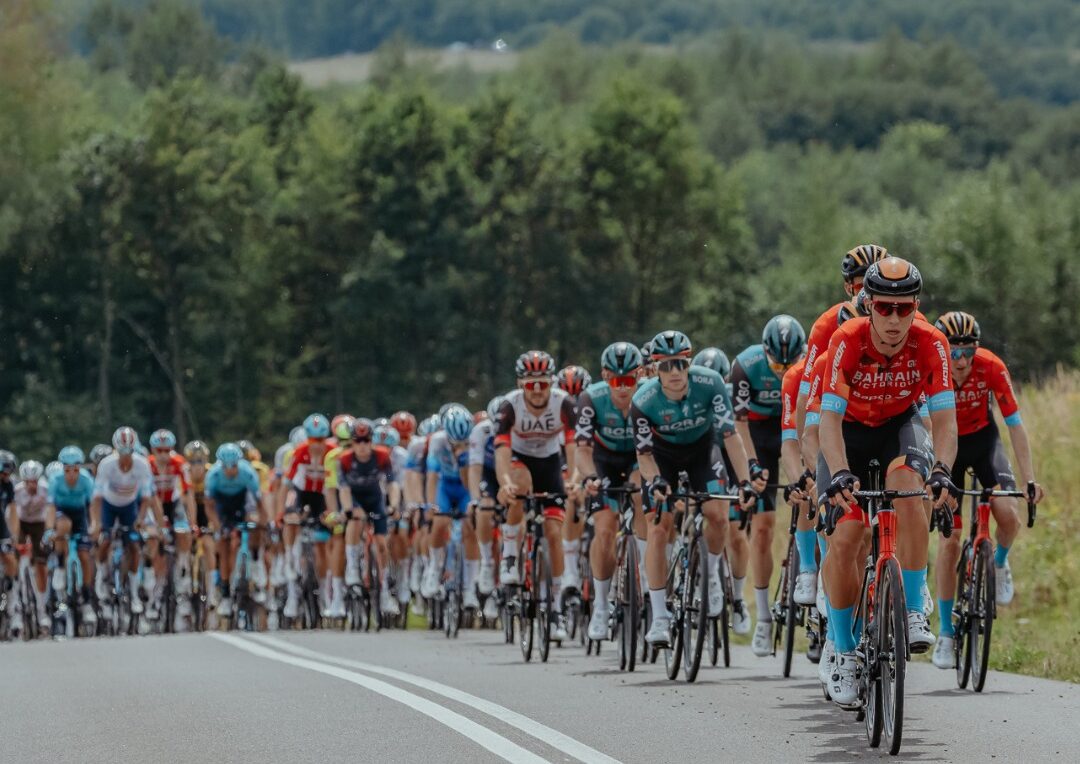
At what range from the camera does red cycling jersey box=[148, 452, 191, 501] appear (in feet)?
80.1

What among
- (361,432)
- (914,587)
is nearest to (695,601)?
(914,587)

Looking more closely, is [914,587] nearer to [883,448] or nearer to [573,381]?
[883,448]

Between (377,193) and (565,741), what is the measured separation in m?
59.4

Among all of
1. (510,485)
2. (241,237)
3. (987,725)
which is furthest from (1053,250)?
(987,725)

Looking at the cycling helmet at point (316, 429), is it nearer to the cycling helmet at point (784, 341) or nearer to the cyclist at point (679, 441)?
the cyclist at point (679, 441)

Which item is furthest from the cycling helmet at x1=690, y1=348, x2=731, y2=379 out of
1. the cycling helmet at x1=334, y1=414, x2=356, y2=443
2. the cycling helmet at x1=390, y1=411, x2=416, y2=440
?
the cycling helmet at x1=390, y1=411, x2=416, y2=440

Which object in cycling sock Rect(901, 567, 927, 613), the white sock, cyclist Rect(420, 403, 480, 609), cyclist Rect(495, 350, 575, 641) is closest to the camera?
cycling sock Rect(901, 567, 927, 613)

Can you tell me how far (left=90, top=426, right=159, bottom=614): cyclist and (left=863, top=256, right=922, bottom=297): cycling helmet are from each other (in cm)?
1569

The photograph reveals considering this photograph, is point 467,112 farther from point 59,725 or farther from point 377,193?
point 59,725

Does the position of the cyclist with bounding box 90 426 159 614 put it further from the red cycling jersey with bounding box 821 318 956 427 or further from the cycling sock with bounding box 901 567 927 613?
the cycling sock with bounding box 901 567 927 613

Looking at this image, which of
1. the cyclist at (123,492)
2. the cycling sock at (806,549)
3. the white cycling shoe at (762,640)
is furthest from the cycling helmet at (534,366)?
the cyclist at (123,492)

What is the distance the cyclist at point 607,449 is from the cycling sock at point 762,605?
0.84 metres

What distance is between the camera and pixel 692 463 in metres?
13.5

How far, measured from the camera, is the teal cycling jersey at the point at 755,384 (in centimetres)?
1391
